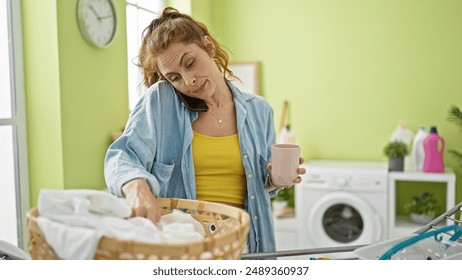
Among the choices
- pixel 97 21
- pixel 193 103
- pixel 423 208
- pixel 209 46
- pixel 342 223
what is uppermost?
pixel 97 21

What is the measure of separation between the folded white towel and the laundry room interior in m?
1.76

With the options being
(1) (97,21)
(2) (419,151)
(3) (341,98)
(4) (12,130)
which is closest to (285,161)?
(4) (12,130)

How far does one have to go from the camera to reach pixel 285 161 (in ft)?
3.41

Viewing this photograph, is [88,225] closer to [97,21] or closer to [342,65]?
[97,21]

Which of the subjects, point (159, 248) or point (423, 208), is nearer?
point (159, 248)

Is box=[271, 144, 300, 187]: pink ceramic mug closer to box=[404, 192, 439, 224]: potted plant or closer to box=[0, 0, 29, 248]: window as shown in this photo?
box=[0, 0, 29, 248]: window

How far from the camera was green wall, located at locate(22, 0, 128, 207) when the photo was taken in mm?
2213

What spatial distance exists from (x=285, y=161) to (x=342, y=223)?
7.77 ft

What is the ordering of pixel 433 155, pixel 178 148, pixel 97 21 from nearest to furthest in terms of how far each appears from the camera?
1. pixel 178 148
2. pixel 97 21
3. pixel 433 155

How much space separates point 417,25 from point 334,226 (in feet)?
5.03

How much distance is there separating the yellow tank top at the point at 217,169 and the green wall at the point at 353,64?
2.42m

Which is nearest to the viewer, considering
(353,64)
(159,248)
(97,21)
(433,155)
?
(159,248)

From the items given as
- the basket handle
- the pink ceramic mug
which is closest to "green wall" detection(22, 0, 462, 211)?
the pink ceramic mug

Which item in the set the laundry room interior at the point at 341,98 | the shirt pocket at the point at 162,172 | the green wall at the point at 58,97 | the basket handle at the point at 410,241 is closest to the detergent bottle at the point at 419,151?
the laundry room interior at the point at 341,98
